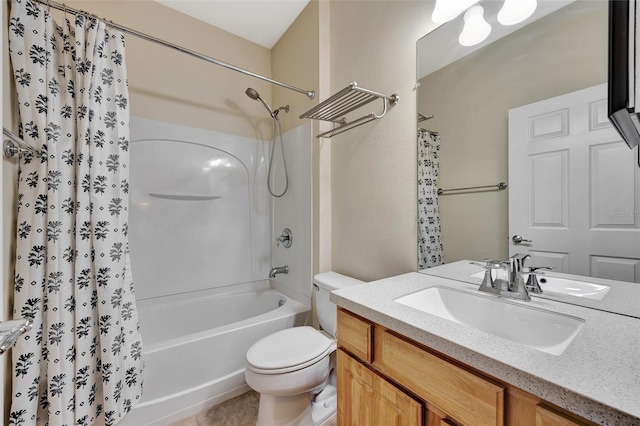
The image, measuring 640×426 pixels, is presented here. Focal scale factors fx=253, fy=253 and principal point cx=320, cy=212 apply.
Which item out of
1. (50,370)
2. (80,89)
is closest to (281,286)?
(50,370)

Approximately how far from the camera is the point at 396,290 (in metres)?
0.93

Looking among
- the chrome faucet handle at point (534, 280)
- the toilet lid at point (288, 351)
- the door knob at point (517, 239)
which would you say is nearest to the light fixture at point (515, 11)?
the door knob at point (517, 239)

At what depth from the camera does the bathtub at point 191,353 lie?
4.17 feet

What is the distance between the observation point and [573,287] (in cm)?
79

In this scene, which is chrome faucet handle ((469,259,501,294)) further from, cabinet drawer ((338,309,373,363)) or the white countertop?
cabinet drawer ((338,309,373,363))

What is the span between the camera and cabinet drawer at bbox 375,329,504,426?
0.50 m

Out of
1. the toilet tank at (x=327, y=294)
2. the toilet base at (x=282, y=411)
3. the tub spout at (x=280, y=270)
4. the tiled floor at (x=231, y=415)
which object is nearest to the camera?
the toilet base at (x=282, y=411)

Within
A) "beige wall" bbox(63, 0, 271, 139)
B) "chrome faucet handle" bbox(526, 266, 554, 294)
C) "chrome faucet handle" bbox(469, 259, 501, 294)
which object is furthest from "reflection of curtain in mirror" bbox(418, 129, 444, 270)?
"beige wall" bbox(63, 0, 271, 139)

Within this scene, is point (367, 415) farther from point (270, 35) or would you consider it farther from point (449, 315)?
point (270, 35)

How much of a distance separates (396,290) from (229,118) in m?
1.91

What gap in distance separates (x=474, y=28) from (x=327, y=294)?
56.0 inches

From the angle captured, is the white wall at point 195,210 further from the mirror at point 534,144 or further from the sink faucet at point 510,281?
the sink faucet at point 510,281

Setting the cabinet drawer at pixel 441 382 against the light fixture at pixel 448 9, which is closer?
the cabinet drawer at pixel 441 382

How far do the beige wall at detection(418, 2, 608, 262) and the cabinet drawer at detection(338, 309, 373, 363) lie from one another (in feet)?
1.73
